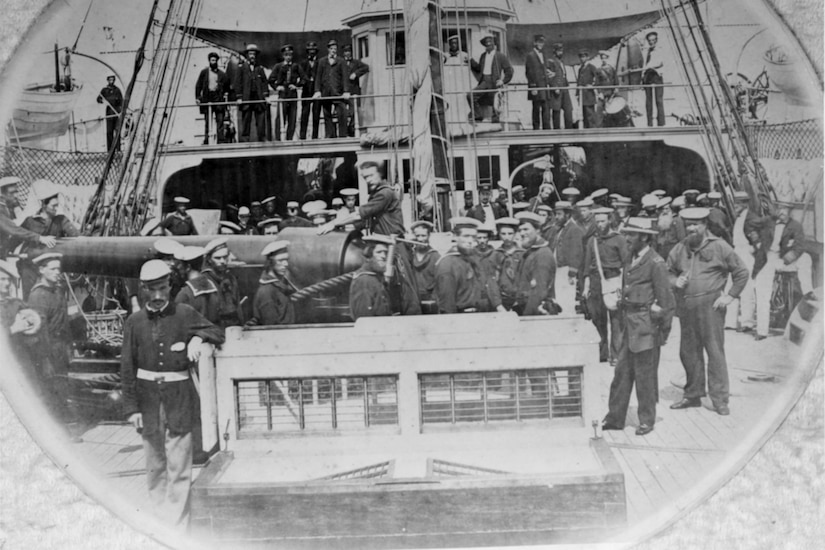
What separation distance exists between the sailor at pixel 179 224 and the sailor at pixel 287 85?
0.43m

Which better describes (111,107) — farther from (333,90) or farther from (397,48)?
(397,48)

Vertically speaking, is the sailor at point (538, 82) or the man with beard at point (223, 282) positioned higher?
the sailor at point (538, 82)

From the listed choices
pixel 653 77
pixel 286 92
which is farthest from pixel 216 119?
pixel 653 77

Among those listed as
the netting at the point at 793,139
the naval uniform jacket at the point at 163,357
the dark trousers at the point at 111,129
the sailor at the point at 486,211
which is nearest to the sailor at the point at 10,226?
the dark trousers at the point at 111,129

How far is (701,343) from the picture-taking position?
3.29 meters

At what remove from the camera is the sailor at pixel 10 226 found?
321cm

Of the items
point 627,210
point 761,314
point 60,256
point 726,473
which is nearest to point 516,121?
point 627,210

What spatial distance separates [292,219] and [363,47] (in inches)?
27.2

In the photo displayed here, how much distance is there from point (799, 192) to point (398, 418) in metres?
1.69

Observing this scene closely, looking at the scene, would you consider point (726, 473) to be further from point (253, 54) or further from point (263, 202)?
point (253, 54)

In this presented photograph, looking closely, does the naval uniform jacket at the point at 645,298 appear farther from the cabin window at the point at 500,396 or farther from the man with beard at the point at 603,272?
the cabin window at the point at 500,396

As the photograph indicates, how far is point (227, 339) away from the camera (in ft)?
10.4

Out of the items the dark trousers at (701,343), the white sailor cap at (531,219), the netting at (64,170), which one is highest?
the netting at (64,170)

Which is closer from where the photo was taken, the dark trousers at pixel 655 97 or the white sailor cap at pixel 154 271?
the white sailor cap at pixel 154 271
